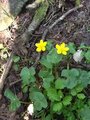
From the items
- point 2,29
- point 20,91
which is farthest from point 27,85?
point 2,29

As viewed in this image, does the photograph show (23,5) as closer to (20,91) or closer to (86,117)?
(20,91)

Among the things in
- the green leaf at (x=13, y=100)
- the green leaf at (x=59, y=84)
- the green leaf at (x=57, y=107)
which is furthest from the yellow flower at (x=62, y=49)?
the green leaf at (x=13, y=100)

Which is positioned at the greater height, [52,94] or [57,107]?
[52,94]

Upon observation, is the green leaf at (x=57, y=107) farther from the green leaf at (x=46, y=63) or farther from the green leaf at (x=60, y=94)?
the green leaf at (x=46, y=63)

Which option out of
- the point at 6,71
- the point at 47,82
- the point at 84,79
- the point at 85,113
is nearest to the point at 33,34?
the point at 6,71

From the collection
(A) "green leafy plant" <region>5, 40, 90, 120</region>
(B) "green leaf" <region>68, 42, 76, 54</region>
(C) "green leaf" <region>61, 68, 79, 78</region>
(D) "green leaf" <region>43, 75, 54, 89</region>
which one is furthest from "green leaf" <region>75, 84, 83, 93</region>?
(B) "green leaf" <region>68, 42, 76, 54</region>

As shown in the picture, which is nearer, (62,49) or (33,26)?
(62,49)

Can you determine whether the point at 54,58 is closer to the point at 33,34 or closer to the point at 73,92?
the point at 73,92
